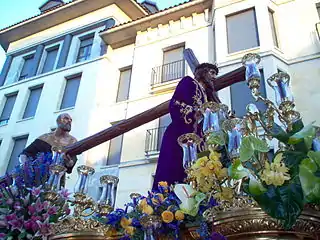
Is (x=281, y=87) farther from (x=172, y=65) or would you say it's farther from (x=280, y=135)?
(x=172, y=65)

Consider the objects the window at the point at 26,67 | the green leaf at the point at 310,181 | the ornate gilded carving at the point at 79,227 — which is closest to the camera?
the green leaf at the point at 310,181

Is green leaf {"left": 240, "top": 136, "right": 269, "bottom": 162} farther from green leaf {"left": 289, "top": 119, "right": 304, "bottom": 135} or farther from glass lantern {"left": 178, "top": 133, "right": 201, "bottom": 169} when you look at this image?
glass lantern {"left": 178, "top": 133, "right": 201, "bottom": 169}

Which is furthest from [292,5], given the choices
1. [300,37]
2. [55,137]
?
[55,137]

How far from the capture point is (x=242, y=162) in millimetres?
1307

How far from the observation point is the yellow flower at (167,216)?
5.04ft

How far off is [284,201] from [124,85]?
12.6 m

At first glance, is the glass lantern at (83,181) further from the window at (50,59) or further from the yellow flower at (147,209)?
the window at (50,59)

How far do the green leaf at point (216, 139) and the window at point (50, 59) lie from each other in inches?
601

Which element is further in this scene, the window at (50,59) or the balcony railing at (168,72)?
the window at (50,59)

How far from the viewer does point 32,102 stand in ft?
49.7

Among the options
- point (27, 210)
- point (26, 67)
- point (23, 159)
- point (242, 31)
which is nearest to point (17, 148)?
point (26, 67)

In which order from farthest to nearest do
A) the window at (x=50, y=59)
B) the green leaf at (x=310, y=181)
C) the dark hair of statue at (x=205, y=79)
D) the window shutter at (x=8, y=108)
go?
1. the window at (x=50, y=59)
2. the window shutter at (x=8, y=108)
3. the dark hair of statue at (x=205, y=79)
4. the green leaf at (x=310, y=181)

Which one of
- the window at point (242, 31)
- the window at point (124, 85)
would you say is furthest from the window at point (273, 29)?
the window at point (124, 85)

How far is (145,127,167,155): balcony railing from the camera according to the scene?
10391 mm
